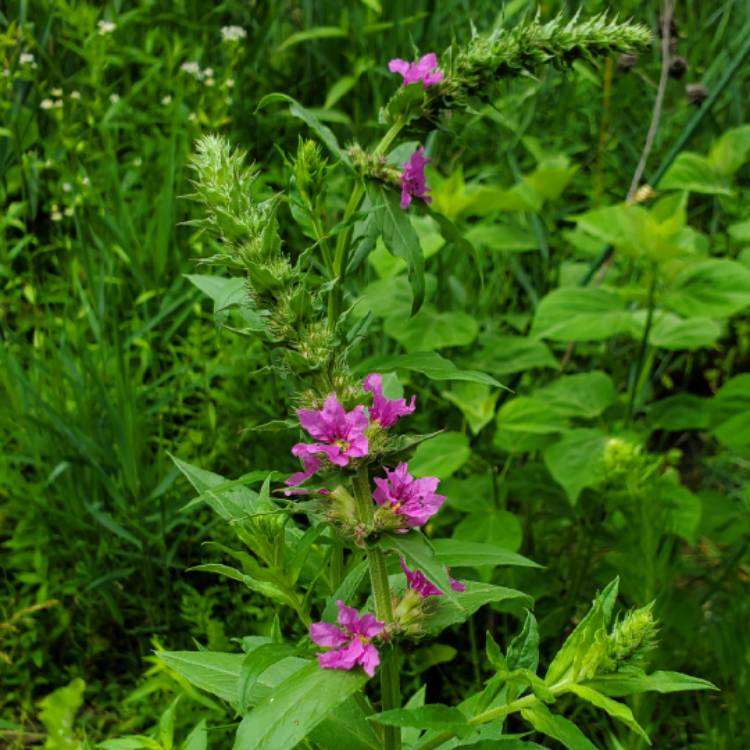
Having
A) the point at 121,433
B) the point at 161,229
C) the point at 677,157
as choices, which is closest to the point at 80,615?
the point at 121,433

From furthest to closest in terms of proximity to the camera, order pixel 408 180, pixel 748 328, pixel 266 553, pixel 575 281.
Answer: pixel 748 328
pixel 575 281
pixel 408 180
pixel 266 553

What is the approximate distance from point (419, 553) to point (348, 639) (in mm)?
145

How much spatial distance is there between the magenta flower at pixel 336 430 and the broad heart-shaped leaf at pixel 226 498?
14 cm

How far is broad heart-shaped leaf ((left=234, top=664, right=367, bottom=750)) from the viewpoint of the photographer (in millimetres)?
890

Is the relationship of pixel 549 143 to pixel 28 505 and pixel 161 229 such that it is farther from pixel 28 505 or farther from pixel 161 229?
pixel 28 505

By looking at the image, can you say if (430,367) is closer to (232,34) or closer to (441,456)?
(441,456)

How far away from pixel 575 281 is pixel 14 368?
1.32 m

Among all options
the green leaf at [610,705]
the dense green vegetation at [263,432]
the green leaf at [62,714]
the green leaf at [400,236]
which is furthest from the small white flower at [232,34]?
the green leaf at [610,705]

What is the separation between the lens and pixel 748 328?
116 inches

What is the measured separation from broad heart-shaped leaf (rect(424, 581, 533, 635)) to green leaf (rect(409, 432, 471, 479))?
2.31 ft

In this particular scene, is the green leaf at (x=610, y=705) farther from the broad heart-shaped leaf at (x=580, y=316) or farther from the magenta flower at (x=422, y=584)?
the broad heart-shaped leaf at (x=580, y=316)

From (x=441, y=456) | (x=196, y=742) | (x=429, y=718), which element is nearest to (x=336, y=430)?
(x=429, y=718)

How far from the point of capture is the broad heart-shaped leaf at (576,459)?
5.86 feet

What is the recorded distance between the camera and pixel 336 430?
0.91m
